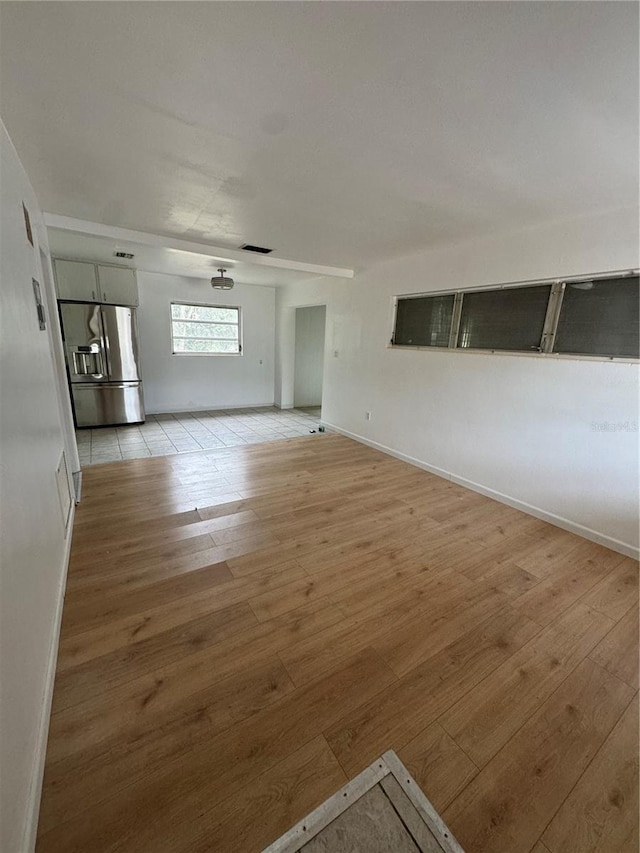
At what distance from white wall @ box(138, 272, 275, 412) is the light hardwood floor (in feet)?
12.7

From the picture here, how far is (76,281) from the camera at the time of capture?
179 inches

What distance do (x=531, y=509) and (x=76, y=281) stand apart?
6.14m

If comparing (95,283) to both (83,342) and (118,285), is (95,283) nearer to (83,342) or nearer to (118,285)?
(118,285)

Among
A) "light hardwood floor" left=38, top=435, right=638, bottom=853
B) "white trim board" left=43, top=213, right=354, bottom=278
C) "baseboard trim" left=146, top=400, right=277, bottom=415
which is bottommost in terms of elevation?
"light hardwood floor" left=38, top=435, right=638, bottom=853

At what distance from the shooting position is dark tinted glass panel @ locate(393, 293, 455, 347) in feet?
11.4

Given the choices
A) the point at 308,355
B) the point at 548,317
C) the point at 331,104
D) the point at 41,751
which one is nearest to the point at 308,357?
the point at 308,355

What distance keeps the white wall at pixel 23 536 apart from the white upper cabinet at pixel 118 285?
10.6ft

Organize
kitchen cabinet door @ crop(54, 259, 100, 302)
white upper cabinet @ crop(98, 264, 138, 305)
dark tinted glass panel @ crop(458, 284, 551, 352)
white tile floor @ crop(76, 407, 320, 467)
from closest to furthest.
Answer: dark tinted glass panel @ crop(458, 284, 551, 352) < white tile floor @ crop(76, 407, 320, 467) < kitchen cabinet door @ crop(54, 259, 100, 302) < white upper cabinet @ crop(98, 264, 138, 305)

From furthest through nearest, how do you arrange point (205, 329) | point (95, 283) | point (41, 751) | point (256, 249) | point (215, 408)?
point (215, 408) < point (205, 329) < point (95, 283) < point (256, 249) < point (41, 751)

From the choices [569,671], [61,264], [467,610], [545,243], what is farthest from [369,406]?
[61,264]

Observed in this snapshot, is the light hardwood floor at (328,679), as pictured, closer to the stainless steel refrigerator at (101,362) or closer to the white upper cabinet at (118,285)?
the stainless steel refrigerator at (101,362)

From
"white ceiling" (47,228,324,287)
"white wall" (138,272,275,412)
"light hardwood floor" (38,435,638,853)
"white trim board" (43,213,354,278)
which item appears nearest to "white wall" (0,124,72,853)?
"light hardwood floor" (38,435,638,853)

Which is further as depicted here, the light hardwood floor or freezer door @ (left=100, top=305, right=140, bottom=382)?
freezer door @ (left=100, top=305, right=140, bottom=382)

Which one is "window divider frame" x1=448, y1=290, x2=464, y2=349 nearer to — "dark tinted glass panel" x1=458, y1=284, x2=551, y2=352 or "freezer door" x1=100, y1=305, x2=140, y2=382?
"dark tinted glass panel" x1=458, y1=284, x2=551, y2=352
